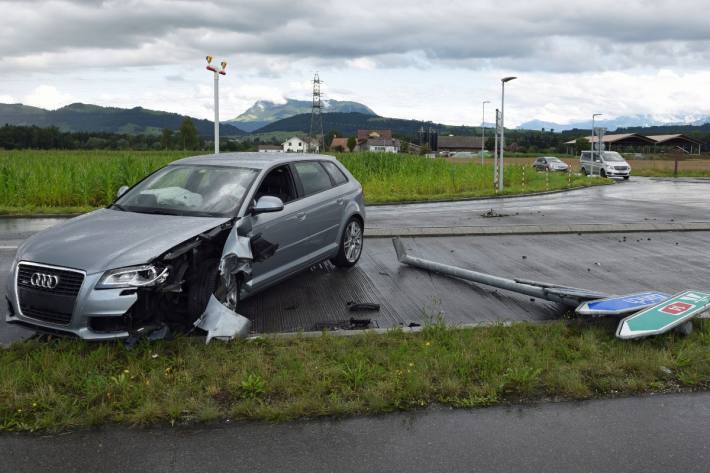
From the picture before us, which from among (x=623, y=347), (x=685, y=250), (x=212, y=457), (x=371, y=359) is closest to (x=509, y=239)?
(x=685, y=250)

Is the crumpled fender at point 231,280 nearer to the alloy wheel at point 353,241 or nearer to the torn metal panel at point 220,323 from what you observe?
the torn metal panel at point 220,323

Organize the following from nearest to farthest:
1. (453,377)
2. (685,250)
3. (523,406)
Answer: (523,406) → (453,377) → (685,250)

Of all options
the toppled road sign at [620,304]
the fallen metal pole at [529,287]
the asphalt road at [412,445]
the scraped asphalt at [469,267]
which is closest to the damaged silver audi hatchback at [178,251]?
the scraped asphalt at [469,267]

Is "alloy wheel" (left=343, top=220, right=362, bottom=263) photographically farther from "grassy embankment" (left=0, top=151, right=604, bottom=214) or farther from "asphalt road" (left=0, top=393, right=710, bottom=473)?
"grassy embankment" (left=0, top=151, right=604, bottom=214)

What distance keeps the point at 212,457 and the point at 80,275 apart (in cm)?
215

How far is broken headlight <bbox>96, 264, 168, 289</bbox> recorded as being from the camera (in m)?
5.17

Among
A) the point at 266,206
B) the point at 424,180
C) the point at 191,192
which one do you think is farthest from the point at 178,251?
the point at 424,180

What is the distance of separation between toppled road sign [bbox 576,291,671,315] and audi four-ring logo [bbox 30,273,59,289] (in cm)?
453

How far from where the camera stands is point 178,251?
5.56 meters

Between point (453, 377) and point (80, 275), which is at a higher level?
point (80, 275)

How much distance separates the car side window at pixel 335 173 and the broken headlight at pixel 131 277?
12.7 feet

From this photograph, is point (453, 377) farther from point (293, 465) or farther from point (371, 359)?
point (293, 465)

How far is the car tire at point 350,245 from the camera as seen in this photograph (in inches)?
348

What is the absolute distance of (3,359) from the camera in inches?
203
